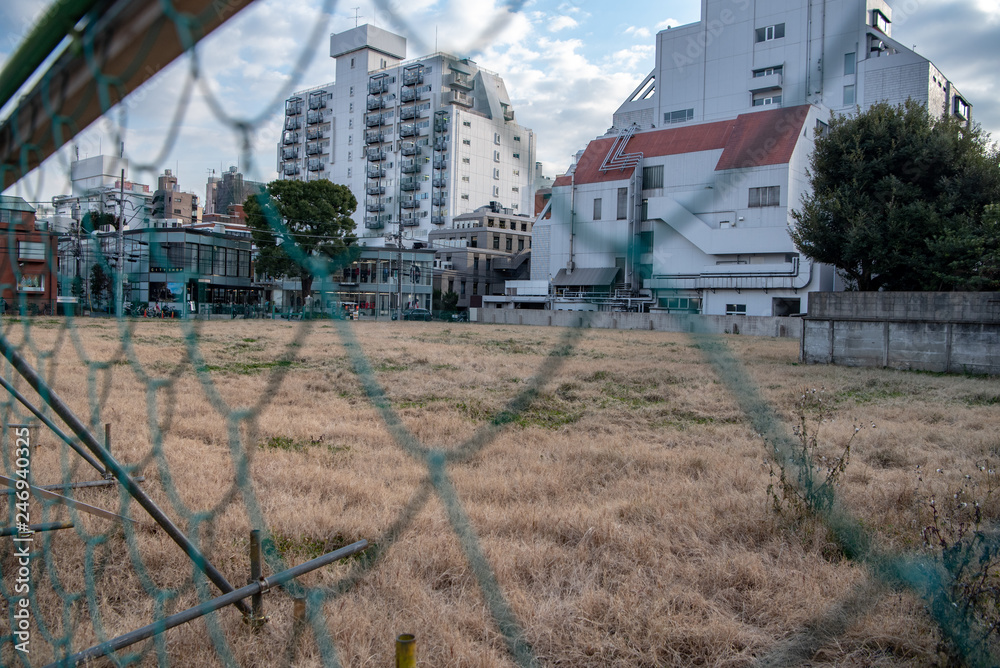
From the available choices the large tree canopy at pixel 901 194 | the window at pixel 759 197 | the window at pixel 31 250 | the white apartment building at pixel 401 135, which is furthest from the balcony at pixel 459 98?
the large tree canopy at pixel 901 194

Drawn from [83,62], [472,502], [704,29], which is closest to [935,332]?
[472,502]

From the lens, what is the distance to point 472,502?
2.64 meters

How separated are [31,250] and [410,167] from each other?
206 centimetres

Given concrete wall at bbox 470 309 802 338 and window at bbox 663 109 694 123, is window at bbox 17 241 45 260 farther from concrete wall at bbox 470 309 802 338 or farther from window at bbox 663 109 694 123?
concrete wall at bbox 470 309 802 338

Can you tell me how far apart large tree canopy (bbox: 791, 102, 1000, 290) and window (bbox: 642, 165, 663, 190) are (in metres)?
8.71

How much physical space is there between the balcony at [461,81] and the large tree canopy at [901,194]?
31.1 feet

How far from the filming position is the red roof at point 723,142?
3.46 ft

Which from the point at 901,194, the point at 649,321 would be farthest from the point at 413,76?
the point at 649,321

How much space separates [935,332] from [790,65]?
8479 millimetres

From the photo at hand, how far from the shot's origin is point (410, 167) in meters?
1.35

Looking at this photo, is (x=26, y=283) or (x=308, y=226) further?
(x=26, y=283)

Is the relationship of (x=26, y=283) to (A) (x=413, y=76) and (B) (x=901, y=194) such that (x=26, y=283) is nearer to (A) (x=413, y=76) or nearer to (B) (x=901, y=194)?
(A) (x=413, y=76)

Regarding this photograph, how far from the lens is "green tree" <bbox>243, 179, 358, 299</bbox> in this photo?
128cm

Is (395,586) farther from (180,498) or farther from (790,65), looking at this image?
(790,65)
